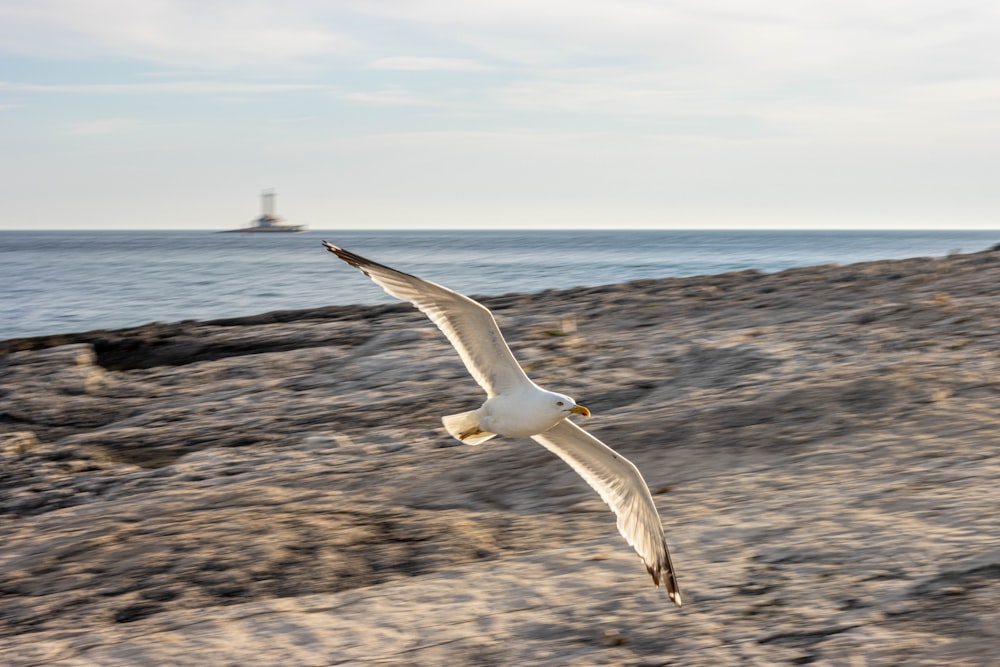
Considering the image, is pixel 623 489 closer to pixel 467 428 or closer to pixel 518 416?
pixel 518 416

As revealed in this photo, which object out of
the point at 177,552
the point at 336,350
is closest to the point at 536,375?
the point at 336,350

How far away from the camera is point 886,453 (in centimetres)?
721

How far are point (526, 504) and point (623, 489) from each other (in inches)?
39.5

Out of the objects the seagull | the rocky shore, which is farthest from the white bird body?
the rocky shore

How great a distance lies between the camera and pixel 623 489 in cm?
652

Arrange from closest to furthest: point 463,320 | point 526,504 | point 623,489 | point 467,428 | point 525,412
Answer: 1. point 623,489
2. point 525,412
3. point 463,320
4. point 467,428
5. point 526,504

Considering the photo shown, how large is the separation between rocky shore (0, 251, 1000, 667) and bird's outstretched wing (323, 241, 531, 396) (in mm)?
996

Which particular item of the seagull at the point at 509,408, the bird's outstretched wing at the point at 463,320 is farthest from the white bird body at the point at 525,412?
the bird's outstretched wing at the point at 463,320

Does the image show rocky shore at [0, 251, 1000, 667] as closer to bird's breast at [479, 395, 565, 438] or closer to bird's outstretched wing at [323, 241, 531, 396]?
bird's breast at [479, 395, 565, 438]

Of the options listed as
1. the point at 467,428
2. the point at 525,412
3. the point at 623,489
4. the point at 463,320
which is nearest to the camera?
the point at 623,489

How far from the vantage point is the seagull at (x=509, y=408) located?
6.39 metres

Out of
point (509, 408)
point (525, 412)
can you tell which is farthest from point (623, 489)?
point (509, 408)

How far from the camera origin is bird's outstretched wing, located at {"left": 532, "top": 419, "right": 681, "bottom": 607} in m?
5.66

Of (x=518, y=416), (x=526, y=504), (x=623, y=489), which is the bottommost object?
(x=526, y=504)
